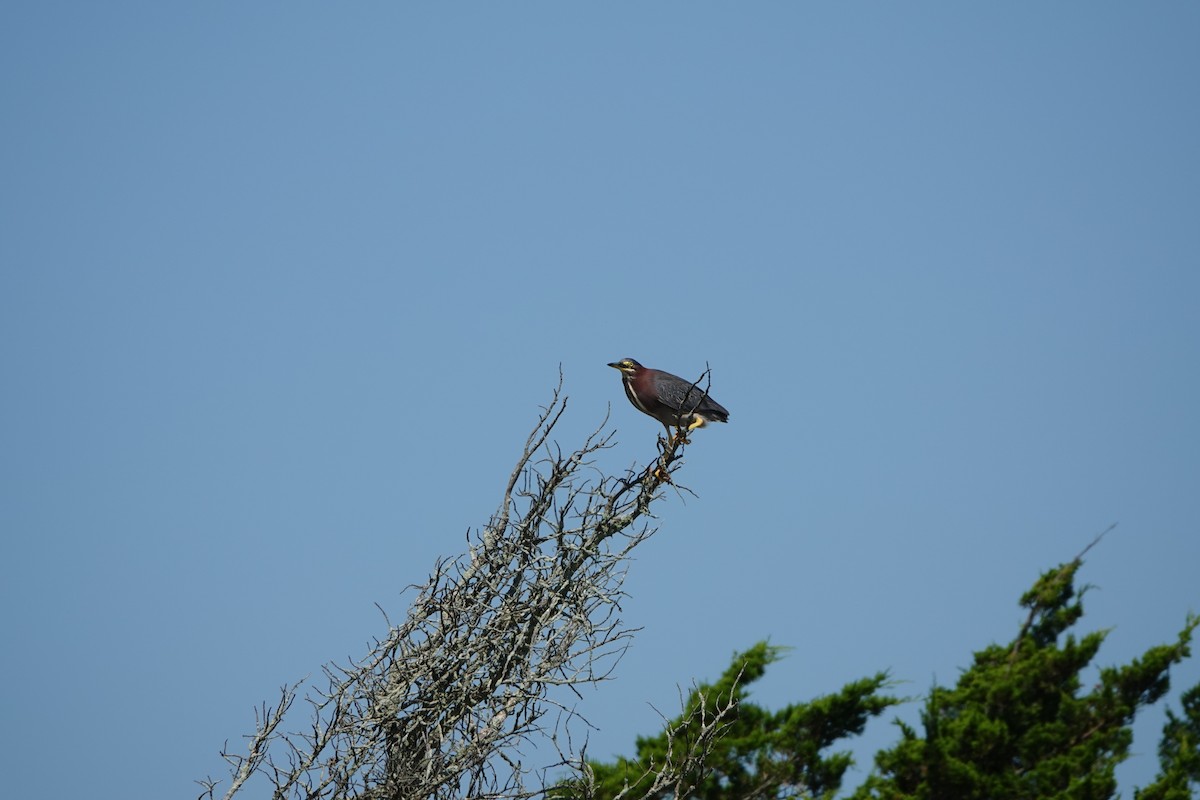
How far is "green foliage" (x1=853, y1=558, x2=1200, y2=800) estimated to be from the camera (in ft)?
57.4

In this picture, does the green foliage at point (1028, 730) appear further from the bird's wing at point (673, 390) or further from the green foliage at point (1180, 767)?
the bird's wing at point (673, 390)

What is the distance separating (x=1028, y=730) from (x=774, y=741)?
3844 millimetres

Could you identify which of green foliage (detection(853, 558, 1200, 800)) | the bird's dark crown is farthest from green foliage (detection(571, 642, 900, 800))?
the bird's dark crown

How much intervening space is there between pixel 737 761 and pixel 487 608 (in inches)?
433

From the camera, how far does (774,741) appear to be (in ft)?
58.2

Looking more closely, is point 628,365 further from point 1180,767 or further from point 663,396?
point 1180,767

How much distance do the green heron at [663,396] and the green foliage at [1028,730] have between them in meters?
8.52

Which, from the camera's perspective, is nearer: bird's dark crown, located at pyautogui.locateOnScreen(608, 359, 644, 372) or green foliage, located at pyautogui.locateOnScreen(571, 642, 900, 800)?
bird's dark crown, located at pyautogui.locateOnScreen(608, 359, 644, 372)

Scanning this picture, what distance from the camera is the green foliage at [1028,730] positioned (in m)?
17.5

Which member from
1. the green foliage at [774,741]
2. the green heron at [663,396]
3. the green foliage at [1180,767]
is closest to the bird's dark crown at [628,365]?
the green heron at [663,396]

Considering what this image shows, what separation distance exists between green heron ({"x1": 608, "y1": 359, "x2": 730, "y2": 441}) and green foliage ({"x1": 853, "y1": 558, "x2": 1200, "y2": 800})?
28.0ft

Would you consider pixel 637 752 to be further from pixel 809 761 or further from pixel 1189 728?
pixel 1189 728

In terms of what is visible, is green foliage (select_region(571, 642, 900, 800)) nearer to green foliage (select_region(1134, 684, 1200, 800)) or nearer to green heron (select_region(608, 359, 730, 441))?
green foliage (select_region(1134, 684, 1200, 800))

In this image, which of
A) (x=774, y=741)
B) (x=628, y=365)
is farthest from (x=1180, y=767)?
(x=628, y=365)
